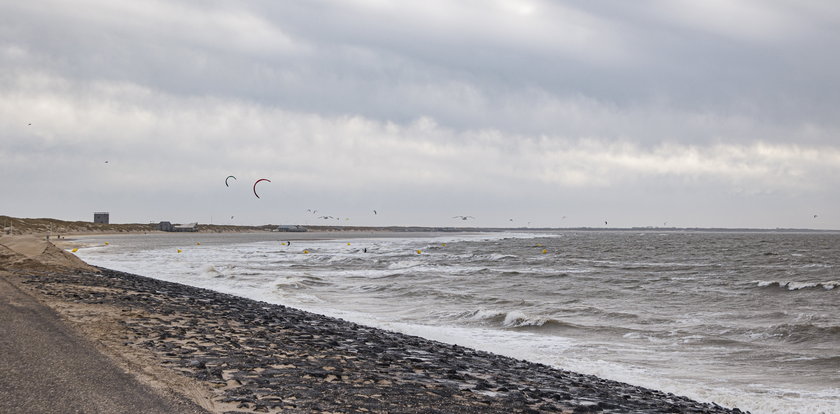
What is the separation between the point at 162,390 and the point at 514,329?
12955mm

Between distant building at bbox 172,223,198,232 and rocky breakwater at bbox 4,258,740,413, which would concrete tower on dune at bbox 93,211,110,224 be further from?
rocky breakwater at bbox 4,258,740,413

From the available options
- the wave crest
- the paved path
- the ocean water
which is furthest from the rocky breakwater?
the wave crest

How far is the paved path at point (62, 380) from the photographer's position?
6536 millimetres

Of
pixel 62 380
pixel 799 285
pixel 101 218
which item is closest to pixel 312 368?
pixel 62 380

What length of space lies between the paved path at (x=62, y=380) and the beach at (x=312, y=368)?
0.28m

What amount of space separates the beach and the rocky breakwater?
0.02 m

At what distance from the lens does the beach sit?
794 centimetres

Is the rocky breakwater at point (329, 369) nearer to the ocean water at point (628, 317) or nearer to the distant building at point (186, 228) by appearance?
the ocean water at point (628, 317)

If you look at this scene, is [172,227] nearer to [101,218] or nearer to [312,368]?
[101,218]

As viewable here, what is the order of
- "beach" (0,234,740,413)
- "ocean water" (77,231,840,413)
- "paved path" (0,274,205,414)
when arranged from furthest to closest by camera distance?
"ocean water" (77,231,840,413) < "beach" (0,234,740,413) < "paved path" (0,274,205,414)

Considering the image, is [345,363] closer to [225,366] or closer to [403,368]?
[403,368]

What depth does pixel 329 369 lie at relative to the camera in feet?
32.1

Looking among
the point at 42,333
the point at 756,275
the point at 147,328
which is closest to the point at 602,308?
the point at 147,328

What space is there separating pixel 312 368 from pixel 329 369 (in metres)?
0.26
